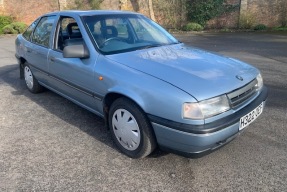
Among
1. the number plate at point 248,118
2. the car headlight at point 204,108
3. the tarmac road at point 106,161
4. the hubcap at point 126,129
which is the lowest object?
the tarmac road at point 106,161

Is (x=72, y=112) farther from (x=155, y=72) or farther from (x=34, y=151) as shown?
→ (x=155, y=72)

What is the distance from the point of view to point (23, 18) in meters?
19.2

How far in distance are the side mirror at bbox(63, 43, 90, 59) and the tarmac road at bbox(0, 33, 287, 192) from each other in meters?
1.09

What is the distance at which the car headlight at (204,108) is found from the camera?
2474 millimetres

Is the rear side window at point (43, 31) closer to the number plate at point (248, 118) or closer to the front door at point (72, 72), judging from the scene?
the front door at point (72, 72)

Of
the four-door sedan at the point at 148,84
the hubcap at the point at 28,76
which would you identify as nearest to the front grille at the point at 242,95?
the four-door sedan at the point at 148,84

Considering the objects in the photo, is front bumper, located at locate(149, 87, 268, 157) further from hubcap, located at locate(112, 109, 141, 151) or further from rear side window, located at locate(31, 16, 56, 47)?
rear side window, located at locate(31, 16, 56, 47)

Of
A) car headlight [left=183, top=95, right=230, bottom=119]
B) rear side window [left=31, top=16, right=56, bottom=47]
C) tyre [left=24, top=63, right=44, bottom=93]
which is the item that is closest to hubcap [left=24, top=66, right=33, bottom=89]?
tyre [left=24, top=63, right=44, bottom=93]

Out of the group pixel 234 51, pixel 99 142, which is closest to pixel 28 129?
pixel 99 142

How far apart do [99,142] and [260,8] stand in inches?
648

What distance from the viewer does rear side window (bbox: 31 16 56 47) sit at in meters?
4.48

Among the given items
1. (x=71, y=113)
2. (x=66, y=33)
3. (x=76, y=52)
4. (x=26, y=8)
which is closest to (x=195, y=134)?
(x=76, y=52)

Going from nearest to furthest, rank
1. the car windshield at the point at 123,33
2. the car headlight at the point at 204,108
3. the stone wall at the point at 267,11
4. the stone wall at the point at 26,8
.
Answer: the car headlight at the point at 204,108 → the car windshield at the point at 123,33 → the stone wall at the point at 267,11 → the stone wall at the point at 26,8

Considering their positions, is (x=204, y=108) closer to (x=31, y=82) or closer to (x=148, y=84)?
(x=148, y=84)
